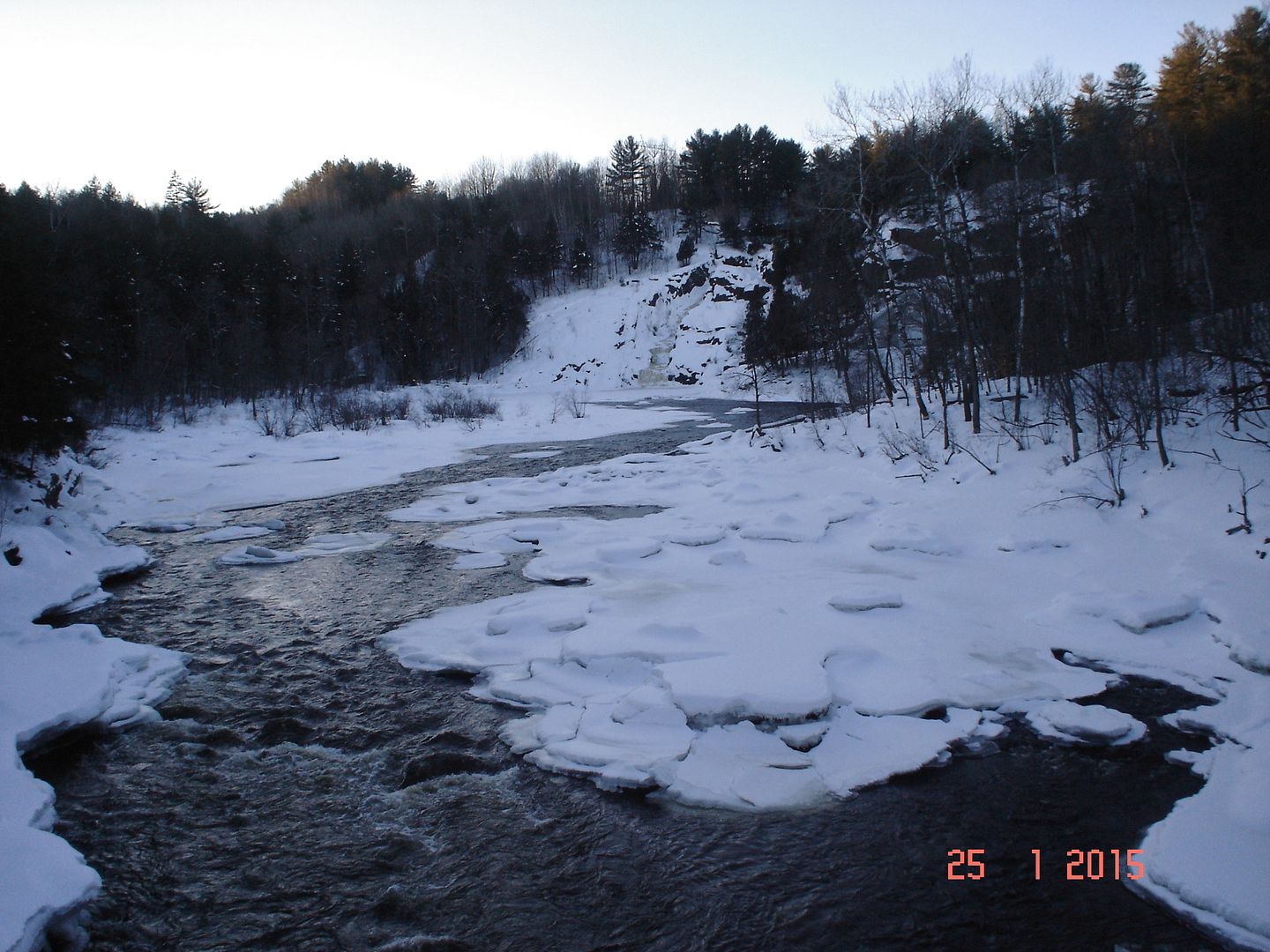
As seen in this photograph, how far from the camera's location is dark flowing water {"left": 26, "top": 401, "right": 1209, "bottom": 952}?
2.76 meters

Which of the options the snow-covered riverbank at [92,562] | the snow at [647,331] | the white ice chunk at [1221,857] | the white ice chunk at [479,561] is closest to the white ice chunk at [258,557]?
the snow-covered riverbank at [92,562]

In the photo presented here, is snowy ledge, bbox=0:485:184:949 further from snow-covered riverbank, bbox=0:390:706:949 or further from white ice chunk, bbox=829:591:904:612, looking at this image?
white ice chunk, bbox=829:591:904:612

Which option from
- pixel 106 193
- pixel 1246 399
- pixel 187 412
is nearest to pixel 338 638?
pixel 1246 399

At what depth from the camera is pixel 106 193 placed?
50.4 meters

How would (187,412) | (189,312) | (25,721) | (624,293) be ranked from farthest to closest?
(624,293), (189,312), (187,412), (25,721)

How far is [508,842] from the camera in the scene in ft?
10.9

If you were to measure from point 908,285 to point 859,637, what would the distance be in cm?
1850

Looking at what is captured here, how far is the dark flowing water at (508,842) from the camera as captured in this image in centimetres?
276

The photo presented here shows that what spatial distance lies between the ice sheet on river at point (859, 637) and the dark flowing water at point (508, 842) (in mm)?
244

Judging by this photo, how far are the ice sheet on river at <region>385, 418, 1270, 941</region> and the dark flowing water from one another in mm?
244

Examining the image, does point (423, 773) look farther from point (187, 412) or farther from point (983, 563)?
point (187, 412)

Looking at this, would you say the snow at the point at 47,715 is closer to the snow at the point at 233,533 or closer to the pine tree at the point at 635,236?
the snow at the point at 233,533

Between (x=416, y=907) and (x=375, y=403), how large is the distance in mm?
28945

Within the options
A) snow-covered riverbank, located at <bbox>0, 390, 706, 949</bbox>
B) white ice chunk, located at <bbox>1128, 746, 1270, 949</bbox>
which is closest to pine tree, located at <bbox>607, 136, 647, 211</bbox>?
snow-covered riverbank, located at <bbox>0, 390, 706, 949</bbox>
